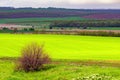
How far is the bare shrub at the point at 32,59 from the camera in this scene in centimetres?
3844

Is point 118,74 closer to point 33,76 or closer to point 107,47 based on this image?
point 33,76

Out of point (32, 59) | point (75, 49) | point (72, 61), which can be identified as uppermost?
point (32, 59)

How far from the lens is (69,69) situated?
37.0 m

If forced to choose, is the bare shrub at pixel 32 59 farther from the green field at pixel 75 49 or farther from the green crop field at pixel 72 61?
the green field at pixel 75 49

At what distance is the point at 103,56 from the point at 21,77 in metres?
15.7

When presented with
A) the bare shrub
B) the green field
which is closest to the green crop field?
the green field

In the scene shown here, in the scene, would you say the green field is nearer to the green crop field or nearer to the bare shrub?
the green crop field

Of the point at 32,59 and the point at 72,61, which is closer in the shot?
the point at 32,59

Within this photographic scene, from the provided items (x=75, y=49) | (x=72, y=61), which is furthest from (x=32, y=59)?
(x=75, y=49)

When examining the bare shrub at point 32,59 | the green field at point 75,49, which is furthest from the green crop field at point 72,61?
the bare shrub at point 32,59

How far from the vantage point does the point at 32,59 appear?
38.7 metres

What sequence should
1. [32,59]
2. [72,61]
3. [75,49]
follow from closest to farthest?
[32,59] < [72,61] < [75,49]

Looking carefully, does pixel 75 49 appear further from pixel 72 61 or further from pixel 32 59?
pixel 32 59

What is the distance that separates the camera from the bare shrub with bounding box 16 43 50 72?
126 feet
